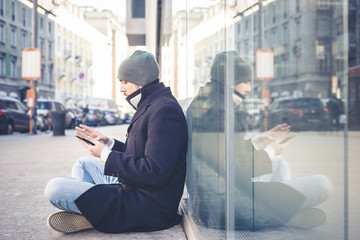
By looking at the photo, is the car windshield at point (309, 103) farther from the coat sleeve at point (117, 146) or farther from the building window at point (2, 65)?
the building window at point (2, 65)

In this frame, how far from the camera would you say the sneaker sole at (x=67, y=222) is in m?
2.90

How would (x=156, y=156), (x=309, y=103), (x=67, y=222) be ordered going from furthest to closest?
1. (x=67, y=222)
2. (x=156, y=156)
3. (x=309, y=103)

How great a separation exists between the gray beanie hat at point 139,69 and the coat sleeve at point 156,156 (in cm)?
27

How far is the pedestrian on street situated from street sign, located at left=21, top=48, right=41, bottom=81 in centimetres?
1648

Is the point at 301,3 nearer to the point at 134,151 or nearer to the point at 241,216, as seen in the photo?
the point at 241,216

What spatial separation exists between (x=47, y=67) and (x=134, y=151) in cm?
4427

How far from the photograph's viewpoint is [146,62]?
2.89 meters

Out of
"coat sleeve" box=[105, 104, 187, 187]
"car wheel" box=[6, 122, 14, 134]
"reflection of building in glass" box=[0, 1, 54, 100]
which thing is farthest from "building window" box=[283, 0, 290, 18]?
"reflection of building in glass" box=[0, 1, 54, 100]

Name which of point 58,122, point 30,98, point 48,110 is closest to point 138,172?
point 58,122

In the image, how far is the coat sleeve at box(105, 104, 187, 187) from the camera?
2.60 metres

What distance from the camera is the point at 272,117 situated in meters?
2.18

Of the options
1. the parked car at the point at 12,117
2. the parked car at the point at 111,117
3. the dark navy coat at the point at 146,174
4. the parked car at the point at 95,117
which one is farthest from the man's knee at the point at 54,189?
the parked car at the point at 111,117

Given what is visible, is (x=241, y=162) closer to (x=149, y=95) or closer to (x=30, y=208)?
(x=149, y=95)

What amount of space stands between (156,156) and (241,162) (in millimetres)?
551
